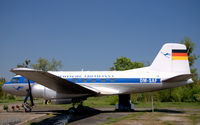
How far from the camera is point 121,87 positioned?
51.8ft

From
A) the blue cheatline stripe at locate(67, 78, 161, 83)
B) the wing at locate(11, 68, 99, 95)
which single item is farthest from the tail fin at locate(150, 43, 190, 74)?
the wing at locate(11, 68, 99, 95)

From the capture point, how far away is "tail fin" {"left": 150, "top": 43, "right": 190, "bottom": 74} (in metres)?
15.9

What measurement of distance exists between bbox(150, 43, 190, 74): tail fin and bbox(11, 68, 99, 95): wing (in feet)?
21.8

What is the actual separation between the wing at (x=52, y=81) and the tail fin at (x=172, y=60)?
665cm

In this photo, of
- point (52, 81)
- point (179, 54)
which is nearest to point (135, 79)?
point (179, 54)

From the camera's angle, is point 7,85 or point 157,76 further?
point 7,85

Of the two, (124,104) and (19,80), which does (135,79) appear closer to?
(124,104)

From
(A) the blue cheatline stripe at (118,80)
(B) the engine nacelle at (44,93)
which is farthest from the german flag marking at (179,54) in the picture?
(B) the engine nacelle at (44,93)

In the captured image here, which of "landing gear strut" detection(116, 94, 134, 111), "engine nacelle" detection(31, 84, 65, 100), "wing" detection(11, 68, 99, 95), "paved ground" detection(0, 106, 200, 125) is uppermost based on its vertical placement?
"wing" detection(11, 68, 99, 95)

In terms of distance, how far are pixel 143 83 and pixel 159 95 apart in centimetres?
1331

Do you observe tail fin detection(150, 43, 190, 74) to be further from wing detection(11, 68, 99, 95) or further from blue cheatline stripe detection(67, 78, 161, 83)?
wing detection(11, 68, 99, 95)

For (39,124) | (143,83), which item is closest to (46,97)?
(39,124)

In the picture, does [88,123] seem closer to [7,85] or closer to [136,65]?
[7,85]

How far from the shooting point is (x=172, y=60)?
16031 millimetres
